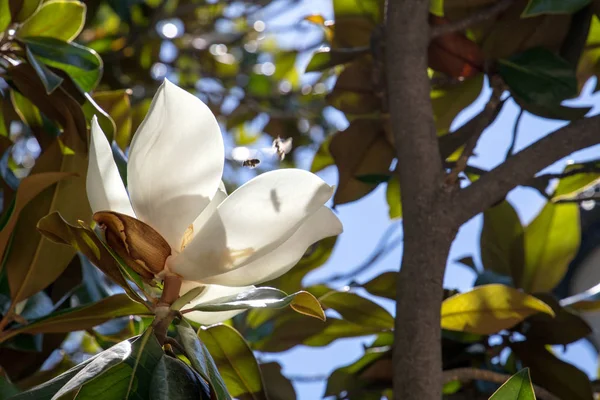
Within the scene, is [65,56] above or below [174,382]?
above

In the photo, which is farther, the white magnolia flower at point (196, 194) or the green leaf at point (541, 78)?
the green leaf at point (541, 78)

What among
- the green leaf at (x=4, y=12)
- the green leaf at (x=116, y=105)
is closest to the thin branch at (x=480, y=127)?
the green leaf at (x=116, y=105)

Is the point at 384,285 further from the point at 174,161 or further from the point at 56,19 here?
the point at 56,19

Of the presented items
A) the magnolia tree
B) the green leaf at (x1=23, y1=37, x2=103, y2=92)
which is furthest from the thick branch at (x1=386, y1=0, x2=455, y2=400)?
the green leaf at (x1=23, y1=37, x2=103, y2=92)

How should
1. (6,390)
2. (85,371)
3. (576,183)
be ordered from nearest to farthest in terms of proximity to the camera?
(85,371), (6,390), (576,183)

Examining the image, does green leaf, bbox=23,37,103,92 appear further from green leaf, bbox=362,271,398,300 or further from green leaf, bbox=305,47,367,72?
green leaf, bbox=362,271,398,300

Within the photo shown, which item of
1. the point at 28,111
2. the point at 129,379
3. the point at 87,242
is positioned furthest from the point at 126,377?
the point at 28,111

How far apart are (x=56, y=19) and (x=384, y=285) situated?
A: 50cm

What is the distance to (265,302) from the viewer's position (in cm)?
51

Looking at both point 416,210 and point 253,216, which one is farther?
point 416,210

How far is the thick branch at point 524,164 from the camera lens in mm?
688

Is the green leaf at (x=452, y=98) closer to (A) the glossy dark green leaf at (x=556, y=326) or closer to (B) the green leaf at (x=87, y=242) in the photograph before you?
→ (A) the glossy dark green leaf at (x=556, y=326)

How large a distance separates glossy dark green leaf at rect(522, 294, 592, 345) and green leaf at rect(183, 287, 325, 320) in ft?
1.31

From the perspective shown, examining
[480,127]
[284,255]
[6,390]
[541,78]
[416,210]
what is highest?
[541,78]
